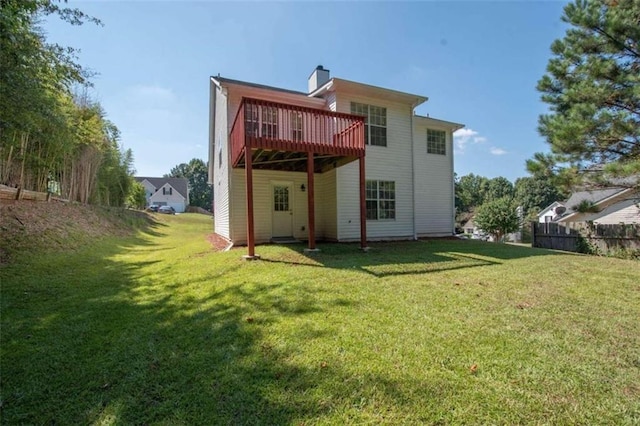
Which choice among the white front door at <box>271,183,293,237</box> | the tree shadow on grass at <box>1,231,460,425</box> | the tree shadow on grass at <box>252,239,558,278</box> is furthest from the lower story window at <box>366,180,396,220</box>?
the tree shadow on grass at <box>1,231,460,425</box>

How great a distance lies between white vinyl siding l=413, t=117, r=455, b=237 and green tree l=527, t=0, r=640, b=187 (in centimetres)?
417

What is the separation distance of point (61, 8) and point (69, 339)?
690 cm

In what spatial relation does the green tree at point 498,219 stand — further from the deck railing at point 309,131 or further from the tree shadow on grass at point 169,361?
the tree shadow on grass at point 169,361

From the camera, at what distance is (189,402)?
229 cm

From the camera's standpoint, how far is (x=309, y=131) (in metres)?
8.31

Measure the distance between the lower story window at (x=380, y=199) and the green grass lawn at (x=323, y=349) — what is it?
567cm

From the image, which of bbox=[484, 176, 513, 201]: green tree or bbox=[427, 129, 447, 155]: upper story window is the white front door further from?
bbox=[484, 176, 513, 201]: green tree

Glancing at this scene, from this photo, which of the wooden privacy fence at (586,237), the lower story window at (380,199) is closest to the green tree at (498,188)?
the wooden privacy fence at (586,237)

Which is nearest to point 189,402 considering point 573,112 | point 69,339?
point 69,339

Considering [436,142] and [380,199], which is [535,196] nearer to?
[436,142]

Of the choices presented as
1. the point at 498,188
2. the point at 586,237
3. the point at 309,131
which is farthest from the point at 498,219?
the point at 498,188

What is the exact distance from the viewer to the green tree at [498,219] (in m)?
21.0

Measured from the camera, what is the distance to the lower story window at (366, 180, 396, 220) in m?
11.4

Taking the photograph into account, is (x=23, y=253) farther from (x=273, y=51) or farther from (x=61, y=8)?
(x=273, y=51)
